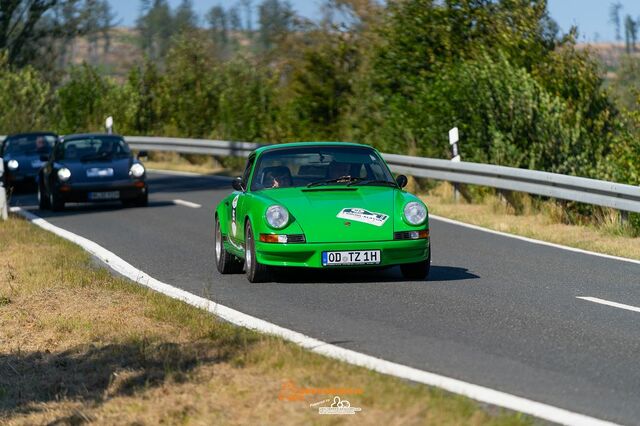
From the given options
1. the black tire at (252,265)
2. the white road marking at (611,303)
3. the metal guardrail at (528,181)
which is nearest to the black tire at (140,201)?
the metal guardrail at (528,181)

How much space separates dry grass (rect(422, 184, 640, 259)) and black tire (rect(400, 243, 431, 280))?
332 cm

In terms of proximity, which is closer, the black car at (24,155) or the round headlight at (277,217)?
the round headlight at (277,217)

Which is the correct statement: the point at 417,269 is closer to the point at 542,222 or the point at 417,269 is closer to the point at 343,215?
the point at 343,215

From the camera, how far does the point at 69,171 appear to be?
22078 millimetres

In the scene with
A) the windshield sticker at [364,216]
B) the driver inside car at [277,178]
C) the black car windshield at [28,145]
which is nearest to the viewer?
the windshield sticker at [364,216]

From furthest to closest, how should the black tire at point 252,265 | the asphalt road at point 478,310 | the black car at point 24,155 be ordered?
the black car at point 24,155
the black tire at point 252,265
the asphalt road at point 478,310

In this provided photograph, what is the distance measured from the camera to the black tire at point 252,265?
11750 millimetres

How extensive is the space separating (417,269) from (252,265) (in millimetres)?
1555

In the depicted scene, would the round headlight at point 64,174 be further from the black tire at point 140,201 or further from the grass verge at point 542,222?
the grass verge at point 542,222

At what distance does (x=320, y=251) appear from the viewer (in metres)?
11.4

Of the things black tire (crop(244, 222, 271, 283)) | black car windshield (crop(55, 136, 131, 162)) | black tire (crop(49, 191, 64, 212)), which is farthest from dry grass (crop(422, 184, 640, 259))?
black tire (crop(49, 191, 64, 212))

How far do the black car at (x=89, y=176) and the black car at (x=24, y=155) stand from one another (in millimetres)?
4570

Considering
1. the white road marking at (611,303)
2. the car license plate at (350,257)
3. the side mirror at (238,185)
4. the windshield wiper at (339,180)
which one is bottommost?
the white road marking at (611,303)

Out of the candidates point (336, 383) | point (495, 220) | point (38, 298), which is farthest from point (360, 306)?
point (495, 220)
